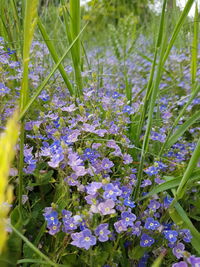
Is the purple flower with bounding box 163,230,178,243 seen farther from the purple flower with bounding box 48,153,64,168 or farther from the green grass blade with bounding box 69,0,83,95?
the green grass blade with bounding box 69,0,83,95

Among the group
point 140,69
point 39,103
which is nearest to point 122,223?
point 39,103

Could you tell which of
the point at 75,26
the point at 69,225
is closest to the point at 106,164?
the point at 69,225

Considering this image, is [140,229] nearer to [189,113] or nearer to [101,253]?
[101,253]

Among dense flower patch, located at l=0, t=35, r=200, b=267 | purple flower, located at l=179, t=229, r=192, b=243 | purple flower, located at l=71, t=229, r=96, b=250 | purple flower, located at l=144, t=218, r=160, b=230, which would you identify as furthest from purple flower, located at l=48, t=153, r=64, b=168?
purple flower, located at l=179, t=229, r=192, b=243

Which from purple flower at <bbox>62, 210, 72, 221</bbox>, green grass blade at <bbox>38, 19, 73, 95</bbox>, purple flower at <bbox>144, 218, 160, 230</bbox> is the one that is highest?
green grass blade at <bbox>38, 19, 73, 95</bbox>

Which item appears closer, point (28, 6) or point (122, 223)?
point (28, 6)
